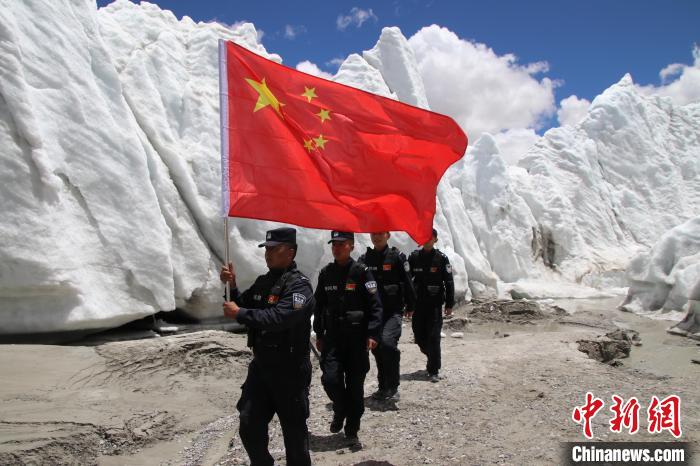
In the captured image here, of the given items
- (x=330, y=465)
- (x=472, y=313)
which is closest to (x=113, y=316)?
(x=330, y=465)

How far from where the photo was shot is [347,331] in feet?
13.4

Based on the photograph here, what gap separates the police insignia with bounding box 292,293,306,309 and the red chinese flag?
2.22ft

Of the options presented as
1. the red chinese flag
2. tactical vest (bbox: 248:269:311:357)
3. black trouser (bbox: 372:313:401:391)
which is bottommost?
black trouser (bbox: 372:313:401:391)

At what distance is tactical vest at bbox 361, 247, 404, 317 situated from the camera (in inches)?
207

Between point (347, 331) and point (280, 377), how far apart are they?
1199 mm

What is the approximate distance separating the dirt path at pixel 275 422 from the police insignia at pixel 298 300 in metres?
1.36

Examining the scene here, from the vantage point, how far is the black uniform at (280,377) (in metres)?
2.90

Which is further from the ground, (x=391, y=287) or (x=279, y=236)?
(x=279, y=236)

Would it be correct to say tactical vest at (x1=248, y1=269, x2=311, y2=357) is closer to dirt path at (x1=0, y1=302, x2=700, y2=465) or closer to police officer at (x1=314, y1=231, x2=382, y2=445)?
police officer at (x1=314, y1=231, x2=382, y2=445)

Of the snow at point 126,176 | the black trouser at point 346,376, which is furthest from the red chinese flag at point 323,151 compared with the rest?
the snow at point 126,176

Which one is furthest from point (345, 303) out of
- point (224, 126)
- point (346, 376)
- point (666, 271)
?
point (666, 271)

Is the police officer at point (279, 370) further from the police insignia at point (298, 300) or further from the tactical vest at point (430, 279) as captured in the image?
the tactical vest at point (430, 279)

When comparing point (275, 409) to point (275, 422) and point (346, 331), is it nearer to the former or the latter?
point (346, 331)
